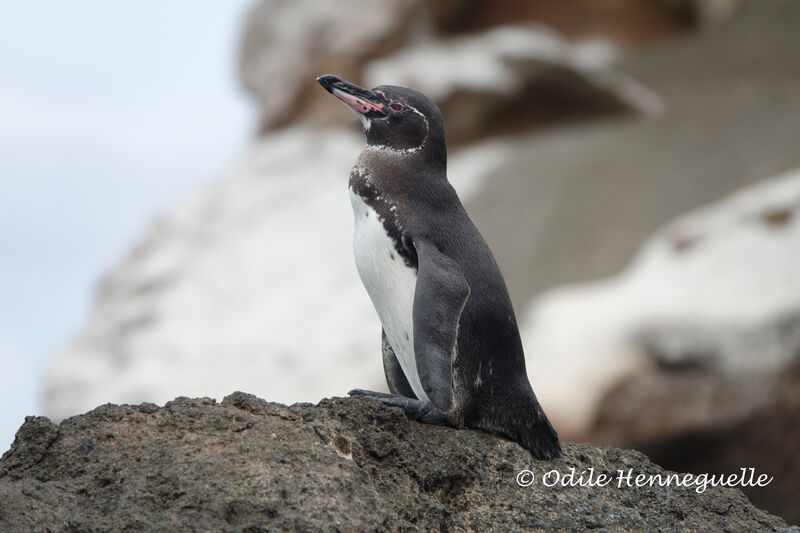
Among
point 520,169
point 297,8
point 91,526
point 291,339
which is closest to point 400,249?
point 91,526

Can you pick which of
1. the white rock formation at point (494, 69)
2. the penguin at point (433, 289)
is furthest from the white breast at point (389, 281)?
the white rock formation at point (494, 69)

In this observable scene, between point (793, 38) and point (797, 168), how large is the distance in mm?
5010

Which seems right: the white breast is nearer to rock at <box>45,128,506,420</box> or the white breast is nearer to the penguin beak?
the penguin beak

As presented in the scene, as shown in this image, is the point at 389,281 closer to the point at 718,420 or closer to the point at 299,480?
the point at 299,480

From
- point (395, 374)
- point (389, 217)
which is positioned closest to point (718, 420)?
point (395, 374)

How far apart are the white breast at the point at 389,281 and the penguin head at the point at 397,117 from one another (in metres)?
0.23

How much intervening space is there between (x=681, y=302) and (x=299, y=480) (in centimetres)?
799

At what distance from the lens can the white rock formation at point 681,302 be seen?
389 inches

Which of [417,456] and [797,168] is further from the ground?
[797,168]

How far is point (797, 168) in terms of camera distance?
1174cm

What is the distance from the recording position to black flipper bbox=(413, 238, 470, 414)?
3016mm

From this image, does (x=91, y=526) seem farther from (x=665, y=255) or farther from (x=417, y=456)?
(x=665, y=255)

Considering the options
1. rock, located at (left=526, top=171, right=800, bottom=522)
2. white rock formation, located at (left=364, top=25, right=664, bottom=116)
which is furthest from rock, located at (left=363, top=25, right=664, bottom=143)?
rock, located at (left=526, top=171, right=800, bottom=522)

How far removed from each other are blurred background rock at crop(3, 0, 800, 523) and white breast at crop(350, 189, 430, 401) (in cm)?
679
